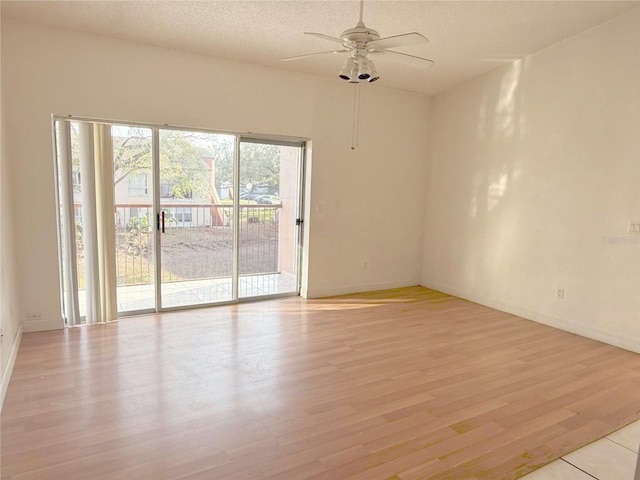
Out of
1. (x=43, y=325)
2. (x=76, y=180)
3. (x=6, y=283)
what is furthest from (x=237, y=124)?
(x=43, y=325)

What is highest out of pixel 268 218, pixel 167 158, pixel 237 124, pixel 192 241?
pixel 237 124

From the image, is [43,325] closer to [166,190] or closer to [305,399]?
[166,190]

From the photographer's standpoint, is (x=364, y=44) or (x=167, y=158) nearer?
(x=364, y=44)

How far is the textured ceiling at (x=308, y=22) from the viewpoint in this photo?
325cm

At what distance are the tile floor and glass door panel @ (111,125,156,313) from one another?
3.96 metres

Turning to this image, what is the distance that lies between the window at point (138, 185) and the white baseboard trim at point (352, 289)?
235 cm

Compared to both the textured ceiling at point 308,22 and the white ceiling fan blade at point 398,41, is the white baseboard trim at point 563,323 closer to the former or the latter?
the textured ceiling at point 308,22

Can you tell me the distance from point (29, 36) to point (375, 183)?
13.4ft

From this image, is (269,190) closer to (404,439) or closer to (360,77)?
(360,77)

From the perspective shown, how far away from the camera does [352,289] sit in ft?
18.4

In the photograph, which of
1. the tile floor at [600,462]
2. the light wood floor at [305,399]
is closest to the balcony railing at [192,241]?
the light wood floor at [305,399]

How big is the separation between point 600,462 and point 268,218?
4.04m

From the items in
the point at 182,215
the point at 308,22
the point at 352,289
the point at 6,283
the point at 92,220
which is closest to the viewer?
the point at 6,283

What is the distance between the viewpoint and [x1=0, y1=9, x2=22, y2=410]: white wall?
2848 millimetres
